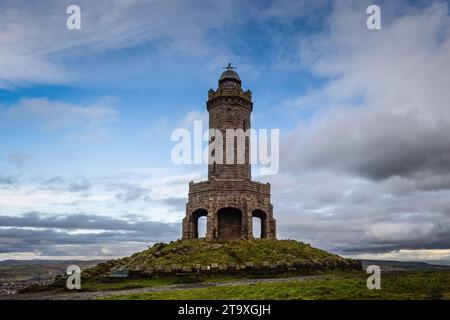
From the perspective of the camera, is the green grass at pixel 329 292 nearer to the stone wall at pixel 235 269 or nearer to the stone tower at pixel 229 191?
the stone wall at pixel 235 269

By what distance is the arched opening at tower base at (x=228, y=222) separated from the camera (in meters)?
36.9

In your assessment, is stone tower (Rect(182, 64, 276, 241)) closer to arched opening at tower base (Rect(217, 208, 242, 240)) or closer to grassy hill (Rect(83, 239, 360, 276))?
arched opening at tower base (Rect(217, 208, 242, 240))

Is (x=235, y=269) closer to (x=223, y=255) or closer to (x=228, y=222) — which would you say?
(x=223, y=255)

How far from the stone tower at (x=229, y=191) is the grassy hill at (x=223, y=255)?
14.6 feet

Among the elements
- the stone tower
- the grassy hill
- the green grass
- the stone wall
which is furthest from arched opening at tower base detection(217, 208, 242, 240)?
the green grass

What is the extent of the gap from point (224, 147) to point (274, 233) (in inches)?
392

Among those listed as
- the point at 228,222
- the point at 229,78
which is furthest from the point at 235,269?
the point at 229,78

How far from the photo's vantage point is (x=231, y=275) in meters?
24.1

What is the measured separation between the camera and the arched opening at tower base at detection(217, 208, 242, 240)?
121 ft

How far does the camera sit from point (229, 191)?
3584cm

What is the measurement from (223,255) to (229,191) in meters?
9.55

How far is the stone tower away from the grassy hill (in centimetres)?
445

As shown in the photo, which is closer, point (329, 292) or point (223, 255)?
point (329, 292)
